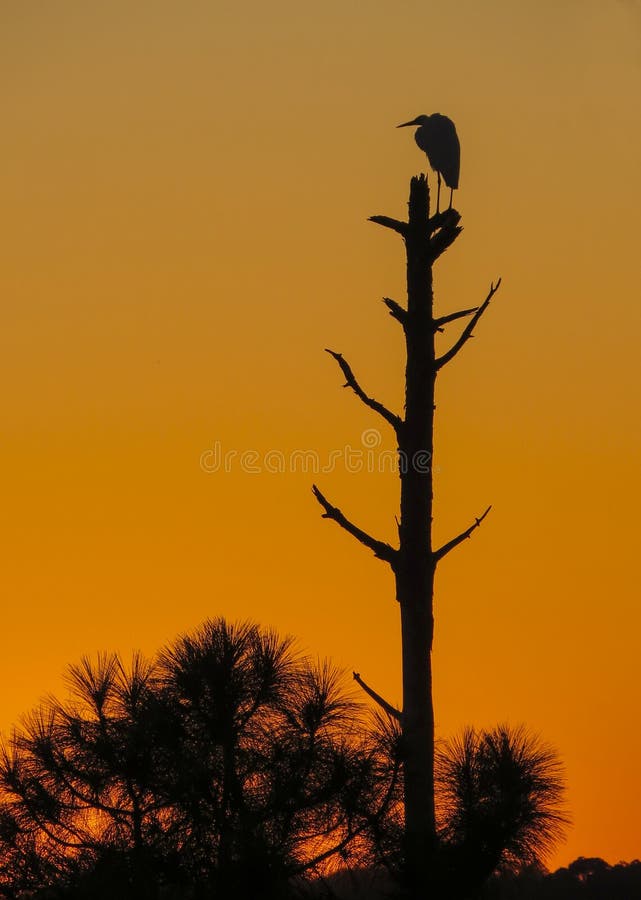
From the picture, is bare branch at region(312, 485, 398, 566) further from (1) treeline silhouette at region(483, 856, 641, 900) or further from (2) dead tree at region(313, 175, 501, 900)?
(1) treeline silhouette at region(483, 856, 641, 900)

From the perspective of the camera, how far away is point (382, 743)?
14602mm

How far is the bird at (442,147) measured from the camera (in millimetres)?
22719

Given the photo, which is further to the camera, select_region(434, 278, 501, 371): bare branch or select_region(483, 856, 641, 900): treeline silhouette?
select_region(483, 856, 641, 900): treeline silhouette

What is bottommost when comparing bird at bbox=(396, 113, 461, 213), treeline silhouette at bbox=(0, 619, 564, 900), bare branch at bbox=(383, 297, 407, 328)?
treeline silhouette at bbox=(0, 619, 564, 900)

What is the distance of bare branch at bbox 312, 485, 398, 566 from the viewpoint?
50.1 feet

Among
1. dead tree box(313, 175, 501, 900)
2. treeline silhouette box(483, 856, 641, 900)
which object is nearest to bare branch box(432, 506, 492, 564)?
dead tree box(313, 175, 501, 900)

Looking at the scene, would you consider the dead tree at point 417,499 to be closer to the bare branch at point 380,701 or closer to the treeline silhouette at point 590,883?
the bare branch at point 380,701

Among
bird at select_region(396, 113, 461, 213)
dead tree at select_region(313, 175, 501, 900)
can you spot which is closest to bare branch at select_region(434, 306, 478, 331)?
dead tree at select_region(313, 175, 501, 900)

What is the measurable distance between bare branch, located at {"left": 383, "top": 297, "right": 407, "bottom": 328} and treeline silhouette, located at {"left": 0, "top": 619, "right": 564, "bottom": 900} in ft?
10.1

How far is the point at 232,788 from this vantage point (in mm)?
14422

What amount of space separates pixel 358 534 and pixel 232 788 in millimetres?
2450

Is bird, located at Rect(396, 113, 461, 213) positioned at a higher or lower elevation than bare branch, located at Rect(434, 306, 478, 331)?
higher

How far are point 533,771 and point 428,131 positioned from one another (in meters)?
10.9

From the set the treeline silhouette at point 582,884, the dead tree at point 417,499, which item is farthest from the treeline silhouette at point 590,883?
the dead tree at point 417,499
